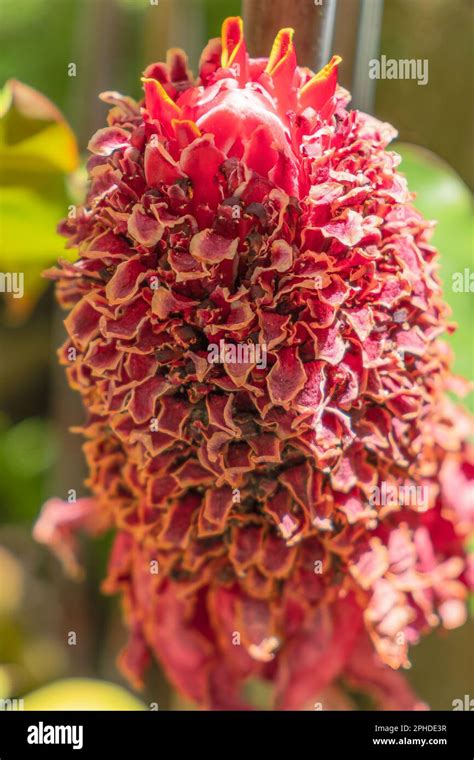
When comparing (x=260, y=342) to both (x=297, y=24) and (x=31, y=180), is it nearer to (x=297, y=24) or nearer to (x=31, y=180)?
(x=297, y=24)

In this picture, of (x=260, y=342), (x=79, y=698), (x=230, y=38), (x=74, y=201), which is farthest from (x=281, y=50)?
(x=79, y=698)

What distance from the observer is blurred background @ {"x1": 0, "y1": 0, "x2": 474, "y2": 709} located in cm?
96

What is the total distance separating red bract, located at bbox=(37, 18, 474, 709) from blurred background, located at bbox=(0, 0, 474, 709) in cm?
20

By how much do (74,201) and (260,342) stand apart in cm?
40

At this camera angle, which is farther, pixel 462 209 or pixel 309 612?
pixel 462 209

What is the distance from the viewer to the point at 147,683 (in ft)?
3.94

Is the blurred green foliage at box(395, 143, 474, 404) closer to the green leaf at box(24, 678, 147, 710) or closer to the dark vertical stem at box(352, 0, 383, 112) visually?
the dark vertical stem at box(352, 0, 383, 112)

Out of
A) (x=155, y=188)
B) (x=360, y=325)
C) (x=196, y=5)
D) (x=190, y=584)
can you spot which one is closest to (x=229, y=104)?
(x=155, y=188)

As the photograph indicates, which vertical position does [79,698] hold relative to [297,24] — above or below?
below

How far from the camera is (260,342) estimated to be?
642 millimetres

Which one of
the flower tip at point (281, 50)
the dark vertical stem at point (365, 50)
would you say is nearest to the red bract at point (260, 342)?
the flower tip at point (281, 50)

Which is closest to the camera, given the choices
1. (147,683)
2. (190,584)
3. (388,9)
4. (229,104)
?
(229,104)
